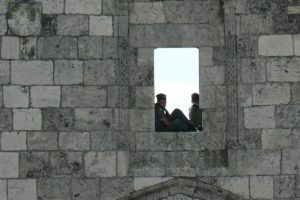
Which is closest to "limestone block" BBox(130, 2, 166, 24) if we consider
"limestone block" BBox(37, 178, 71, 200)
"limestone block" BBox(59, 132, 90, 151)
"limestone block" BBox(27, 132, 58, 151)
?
"limestone block" BBox(59, 132, 90, 151)

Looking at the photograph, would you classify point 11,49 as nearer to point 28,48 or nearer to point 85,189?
point 28,48

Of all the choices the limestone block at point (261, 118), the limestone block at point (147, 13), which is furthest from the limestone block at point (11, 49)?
the limestone block at point (261, 118)

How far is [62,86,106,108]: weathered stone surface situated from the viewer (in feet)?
44.2

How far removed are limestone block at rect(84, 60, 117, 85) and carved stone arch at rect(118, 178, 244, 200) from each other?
1.47 m

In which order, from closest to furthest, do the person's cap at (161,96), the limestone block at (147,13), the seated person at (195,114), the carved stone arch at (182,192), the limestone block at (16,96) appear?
the carved stone arch at (182,192)
the limestone block at (16,96)
the limestone block at (147,13)
the person's cap at (161,96)
the seated person at (195,114)

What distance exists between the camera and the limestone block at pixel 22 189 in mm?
13383

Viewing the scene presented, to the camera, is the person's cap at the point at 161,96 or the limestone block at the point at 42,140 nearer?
the limestone block at the point at 42,140

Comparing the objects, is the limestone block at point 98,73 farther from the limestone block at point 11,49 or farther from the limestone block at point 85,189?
the limestone block at point 85,189

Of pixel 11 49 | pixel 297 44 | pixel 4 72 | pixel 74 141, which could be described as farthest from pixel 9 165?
pixel 297 44

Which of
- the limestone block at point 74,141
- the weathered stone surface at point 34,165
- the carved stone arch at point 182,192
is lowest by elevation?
the carved stone arch at point 182,192

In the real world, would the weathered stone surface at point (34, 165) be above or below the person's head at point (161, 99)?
below

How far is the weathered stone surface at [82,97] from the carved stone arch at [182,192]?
124 centimetres

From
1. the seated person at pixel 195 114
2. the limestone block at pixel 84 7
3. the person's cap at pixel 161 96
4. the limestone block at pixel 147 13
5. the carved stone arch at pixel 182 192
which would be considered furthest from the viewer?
the seated person at pixel 195 114

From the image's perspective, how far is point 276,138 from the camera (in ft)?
44.2
